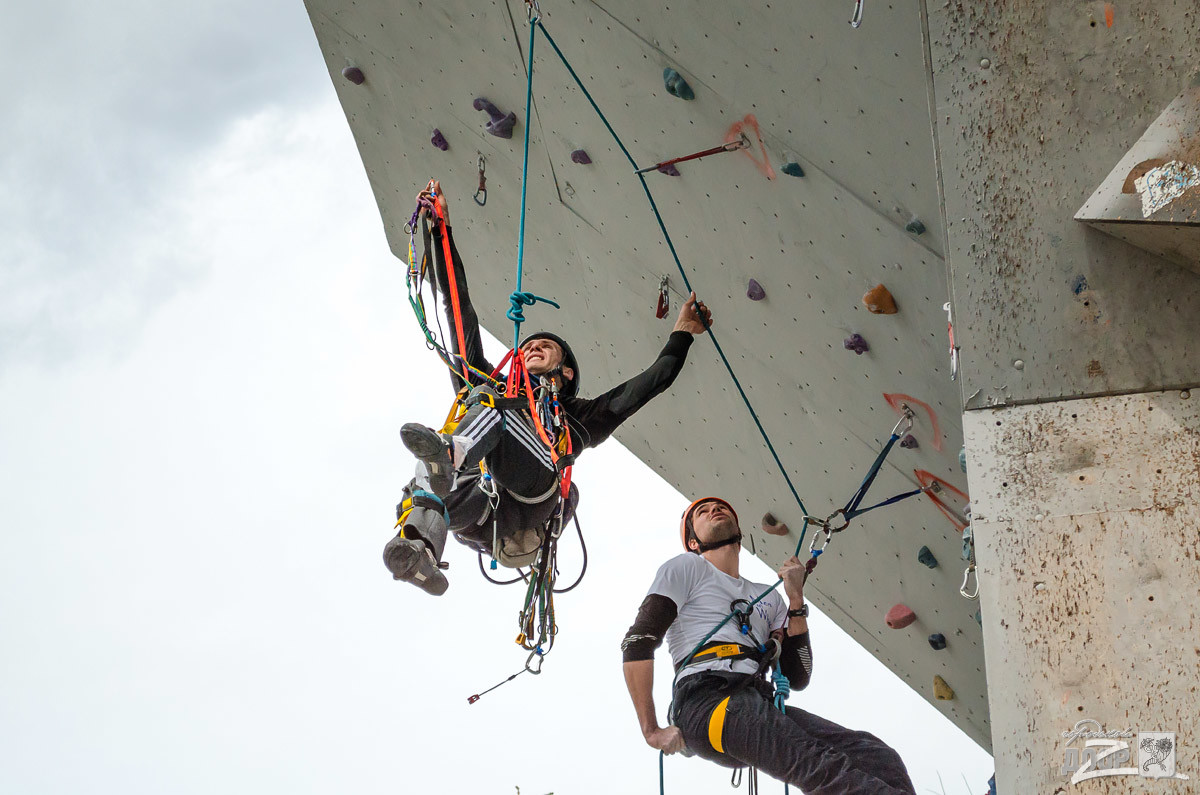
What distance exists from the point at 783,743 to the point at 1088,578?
0.94 meters

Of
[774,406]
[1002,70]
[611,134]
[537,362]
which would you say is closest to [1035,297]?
[1002,70]

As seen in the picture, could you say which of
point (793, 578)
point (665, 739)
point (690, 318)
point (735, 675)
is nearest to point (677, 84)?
point (690, 318)

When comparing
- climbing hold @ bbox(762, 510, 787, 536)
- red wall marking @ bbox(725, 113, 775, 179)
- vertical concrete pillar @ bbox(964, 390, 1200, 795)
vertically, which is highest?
red wall marking @ bbox(725, 113, 775, 179)

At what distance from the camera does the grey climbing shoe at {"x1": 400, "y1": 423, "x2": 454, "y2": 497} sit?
2.23 m

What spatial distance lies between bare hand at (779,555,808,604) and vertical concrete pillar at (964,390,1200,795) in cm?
111

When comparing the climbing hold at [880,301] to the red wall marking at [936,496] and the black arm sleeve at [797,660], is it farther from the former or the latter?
the black arm sleeve at [797,660]

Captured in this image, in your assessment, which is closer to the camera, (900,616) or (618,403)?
(618,403)

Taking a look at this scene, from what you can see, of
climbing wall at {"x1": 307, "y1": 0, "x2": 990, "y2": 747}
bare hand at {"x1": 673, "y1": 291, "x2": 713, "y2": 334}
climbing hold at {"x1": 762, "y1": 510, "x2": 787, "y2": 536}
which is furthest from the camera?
climbing hold at {"x1": 762, "y1": 510, "x2": 787, "y2": 536}

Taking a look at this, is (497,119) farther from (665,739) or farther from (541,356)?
(665,739)

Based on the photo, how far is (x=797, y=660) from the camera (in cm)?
272

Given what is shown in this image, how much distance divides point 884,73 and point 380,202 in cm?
238

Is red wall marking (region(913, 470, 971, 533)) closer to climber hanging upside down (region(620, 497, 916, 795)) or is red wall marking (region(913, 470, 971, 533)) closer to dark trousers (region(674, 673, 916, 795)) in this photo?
climber hanging upside down (region(620, 497, 916, 795))

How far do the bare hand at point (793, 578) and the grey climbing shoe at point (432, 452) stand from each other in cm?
83

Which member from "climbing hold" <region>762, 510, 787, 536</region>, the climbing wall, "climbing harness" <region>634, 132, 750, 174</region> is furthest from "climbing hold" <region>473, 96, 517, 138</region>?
"climbing hold" <region>762, 510, 787, 536</region>
